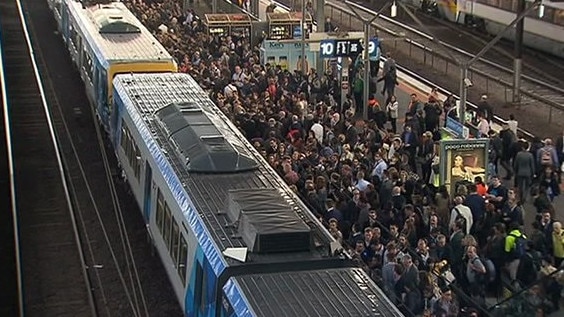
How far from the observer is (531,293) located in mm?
14781

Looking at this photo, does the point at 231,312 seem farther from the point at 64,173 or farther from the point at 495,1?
the point at 495,1

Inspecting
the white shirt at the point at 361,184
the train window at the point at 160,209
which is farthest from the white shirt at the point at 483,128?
the train window at the point at 160,209

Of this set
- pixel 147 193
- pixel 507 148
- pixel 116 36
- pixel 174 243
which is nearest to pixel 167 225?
pixel 174 243

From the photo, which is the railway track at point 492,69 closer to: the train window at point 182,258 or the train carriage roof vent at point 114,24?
the train carriage roof vent at point 114,24

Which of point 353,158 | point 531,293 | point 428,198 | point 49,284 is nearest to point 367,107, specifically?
point 353,158

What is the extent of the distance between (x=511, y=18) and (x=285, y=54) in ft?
43.4

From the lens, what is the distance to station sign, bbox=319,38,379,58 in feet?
95.3

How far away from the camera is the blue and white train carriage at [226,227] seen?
12125 mm

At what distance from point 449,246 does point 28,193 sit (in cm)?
1173

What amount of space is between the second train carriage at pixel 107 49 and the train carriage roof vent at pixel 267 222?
1126 centimetres

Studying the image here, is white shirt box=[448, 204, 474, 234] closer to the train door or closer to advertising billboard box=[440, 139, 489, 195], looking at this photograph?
advertising billboard box=[440, 139, 489, 195]

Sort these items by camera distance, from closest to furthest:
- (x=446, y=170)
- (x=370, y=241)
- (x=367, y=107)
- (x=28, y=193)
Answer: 1. (x=370, y=241)
2. (x=446, y=170)
3. (x=28, y=193)
4. (x=367, y=107)

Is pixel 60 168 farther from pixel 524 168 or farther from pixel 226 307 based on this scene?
Result: pixel 226 307

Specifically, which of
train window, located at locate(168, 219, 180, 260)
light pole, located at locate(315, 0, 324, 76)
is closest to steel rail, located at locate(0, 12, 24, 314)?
train window, located at locate(168, 219, 180, 260)
